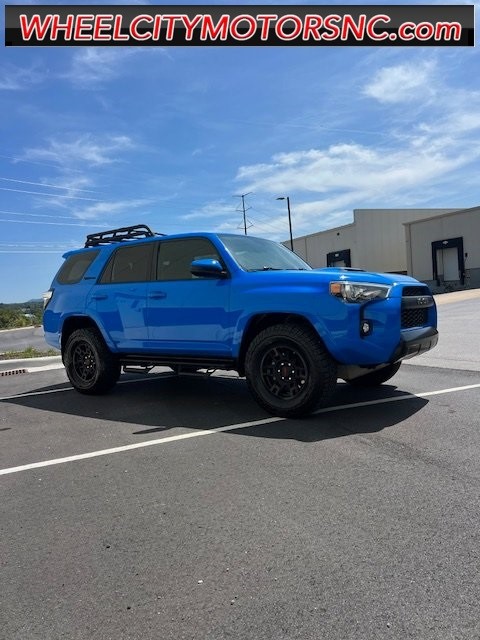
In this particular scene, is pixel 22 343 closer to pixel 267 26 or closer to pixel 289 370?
pixel 267 26

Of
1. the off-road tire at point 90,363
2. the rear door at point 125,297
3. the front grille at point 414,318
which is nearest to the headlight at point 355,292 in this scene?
the front grille at point 414,318

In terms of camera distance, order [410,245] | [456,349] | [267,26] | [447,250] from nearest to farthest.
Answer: [267,26] < [456,349] < [447,250] < [410,245]

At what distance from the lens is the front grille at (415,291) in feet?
17.0

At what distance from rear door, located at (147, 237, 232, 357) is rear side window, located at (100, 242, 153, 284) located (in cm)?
18

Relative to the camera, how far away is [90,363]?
702cm

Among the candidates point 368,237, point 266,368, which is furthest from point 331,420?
point 368,237

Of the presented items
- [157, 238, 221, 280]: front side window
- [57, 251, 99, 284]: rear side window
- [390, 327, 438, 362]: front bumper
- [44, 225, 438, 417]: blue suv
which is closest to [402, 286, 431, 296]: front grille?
[44, 225, 438, 417]: blue suv

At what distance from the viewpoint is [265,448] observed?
4.29 metres

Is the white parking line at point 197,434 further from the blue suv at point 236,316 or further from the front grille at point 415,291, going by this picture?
the front grille at point 415,291

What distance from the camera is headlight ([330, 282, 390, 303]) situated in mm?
4762

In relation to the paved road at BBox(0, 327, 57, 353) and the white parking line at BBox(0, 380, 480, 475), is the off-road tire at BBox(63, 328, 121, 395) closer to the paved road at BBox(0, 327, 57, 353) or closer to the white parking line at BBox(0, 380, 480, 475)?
the white parking line at BBox(0, 380, 480, 475)

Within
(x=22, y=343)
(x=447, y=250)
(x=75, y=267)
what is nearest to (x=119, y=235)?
(x=75, y=267)

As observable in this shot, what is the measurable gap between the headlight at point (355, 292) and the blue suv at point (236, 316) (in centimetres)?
1

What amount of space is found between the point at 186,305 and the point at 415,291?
8.32 ft
